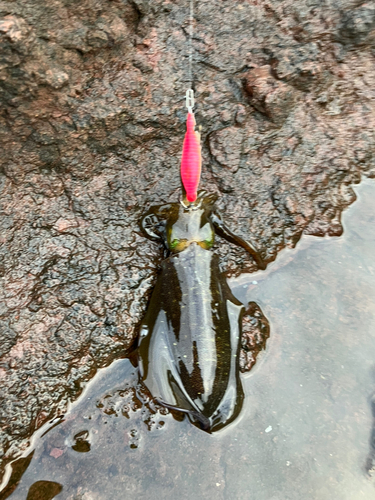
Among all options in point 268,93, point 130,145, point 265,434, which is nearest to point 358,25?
point 268,93

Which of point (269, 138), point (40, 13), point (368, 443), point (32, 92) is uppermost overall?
point (40, 13)

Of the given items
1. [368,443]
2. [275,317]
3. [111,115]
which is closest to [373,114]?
[275,317]

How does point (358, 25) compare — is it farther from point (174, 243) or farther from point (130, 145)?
point (174, 243)

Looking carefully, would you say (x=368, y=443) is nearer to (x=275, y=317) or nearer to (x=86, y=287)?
(x=275, y=317)

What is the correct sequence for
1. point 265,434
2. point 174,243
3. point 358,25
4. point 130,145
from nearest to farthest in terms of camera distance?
point 265,434 → point 174,243 → point 130,145 → point 358,25

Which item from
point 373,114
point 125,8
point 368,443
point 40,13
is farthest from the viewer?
point 373,114

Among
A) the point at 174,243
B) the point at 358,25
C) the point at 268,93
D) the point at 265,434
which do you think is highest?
the point at 358,25

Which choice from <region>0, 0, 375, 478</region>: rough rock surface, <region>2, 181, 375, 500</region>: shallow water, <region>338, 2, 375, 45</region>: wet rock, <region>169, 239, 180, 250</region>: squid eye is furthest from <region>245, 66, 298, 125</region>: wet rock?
<region>2, 181, 375, 500</region>: shallow water
